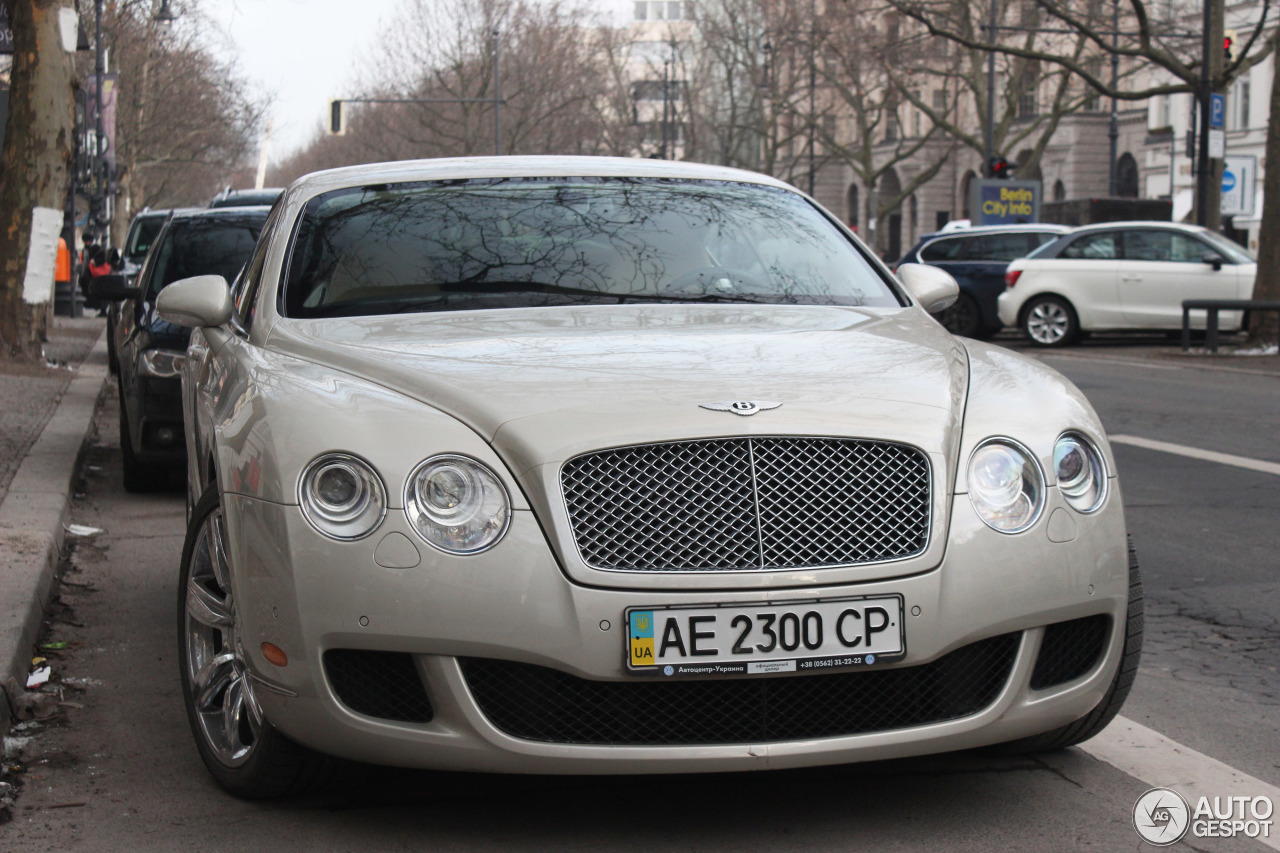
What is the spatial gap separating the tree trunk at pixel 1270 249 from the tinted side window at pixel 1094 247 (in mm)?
1861

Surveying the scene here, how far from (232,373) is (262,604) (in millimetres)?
941

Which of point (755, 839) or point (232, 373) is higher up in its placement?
point (232, 373)

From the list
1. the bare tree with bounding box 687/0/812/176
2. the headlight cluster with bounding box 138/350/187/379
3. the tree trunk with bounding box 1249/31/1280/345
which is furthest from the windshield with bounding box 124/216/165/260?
the bare tree with bounding box 687/0/812/176

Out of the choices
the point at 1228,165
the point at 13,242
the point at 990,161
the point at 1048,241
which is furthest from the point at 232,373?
the point at 990,161

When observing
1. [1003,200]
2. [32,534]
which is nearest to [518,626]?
[32,534]

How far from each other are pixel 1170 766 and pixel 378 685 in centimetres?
185

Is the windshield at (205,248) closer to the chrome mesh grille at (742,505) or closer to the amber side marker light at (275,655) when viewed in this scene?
the amber side marker light at (275,655)

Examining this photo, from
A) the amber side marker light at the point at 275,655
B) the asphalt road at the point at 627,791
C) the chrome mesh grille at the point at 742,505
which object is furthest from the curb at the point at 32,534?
the chrome mesh grille at the point at 742,505

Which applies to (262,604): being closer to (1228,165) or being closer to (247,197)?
(247,197)

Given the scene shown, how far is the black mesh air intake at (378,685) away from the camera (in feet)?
10.8

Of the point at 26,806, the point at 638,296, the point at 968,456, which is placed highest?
the point at 638,296

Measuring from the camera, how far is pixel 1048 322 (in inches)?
825

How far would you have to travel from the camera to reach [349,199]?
194 inches

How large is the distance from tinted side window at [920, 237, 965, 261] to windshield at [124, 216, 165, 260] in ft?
36.4
